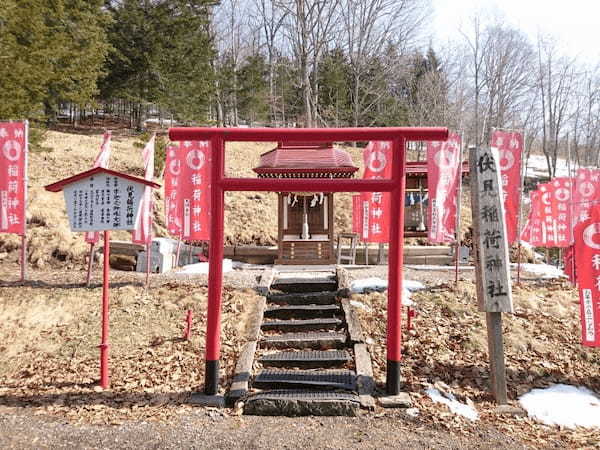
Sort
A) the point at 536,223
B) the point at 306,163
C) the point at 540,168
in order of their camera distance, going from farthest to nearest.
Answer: the point at 540,168 < the point at 536,223 < the point at 306,163

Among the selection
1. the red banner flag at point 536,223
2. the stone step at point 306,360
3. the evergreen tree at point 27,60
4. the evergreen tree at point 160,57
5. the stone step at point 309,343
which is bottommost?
the stone step at point 306,360

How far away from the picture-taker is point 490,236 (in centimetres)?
501

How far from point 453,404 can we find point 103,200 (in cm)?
494

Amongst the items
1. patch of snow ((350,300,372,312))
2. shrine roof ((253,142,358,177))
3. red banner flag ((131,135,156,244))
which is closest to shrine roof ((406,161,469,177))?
shrine roof ((253,142,358,177))

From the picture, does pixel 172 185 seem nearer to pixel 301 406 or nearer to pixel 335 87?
pixel 301 406

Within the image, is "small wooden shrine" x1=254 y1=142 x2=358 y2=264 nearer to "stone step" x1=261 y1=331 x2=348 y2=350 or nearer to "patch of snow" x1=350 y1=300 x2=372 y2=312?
"patch of snow" x1=350 y1=300 x2=372 y2=312

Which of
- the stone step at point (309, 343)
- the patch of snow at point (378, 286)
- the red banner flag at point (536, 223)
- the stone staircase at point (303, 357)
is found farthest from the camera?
the red banner flag at point (536, 223)

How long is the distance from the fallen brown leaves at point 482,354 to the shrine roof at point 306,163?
3809mm

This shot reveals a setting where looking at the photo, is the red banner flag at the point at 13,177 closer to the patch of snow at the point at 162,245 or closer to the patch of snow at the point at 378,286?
the patch of snow at the point at 162,245

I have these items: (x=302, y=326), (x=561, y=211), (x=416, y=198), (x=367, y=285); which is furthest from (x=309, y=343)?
(x=416, y=198)

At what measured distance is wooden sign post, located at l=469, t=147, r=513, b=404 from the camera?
4926mm

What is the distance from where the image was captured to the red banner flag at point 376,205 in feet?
35.5

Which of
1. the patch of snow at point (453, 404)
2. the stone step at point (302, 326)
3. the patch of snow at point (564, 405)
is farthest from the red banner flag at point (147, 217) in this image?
the patch of snow at point (564, 405)

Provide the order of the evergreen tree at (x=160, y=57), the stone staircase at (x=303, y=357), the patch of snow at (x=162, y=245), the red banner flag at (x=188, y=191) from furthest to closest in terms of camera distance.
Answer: the evergreen tree at (x=160, y=57)
the patch of snow at (x=162, y=245)
the red banner flag at (x=188, y=191)
the stone staircase at (x=303, y=357)
